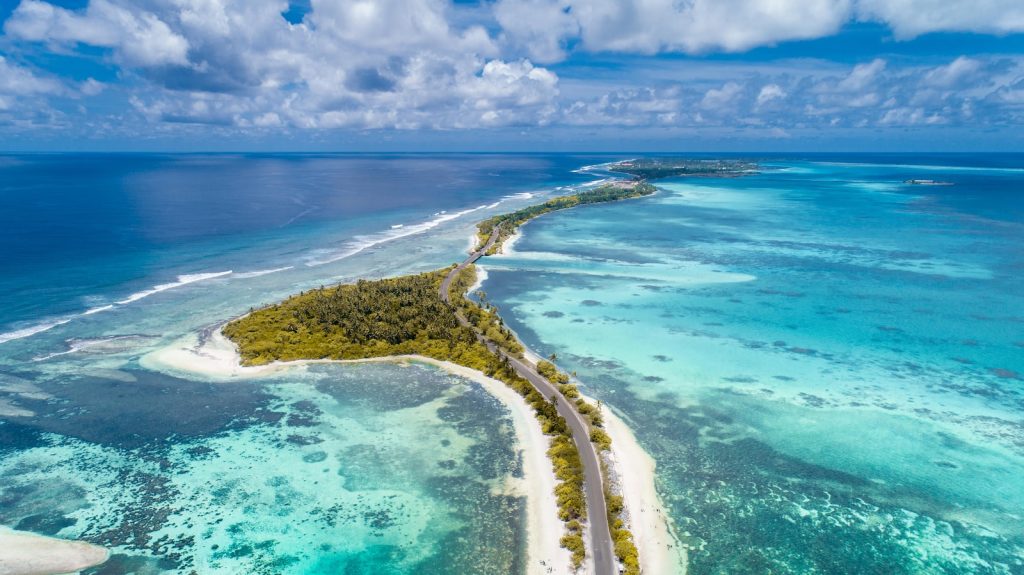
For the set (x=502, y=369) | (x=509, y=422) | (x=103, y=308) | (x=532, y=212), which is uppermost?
(x=532, y=212)

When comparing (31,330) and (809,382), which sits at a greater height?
(31,330)

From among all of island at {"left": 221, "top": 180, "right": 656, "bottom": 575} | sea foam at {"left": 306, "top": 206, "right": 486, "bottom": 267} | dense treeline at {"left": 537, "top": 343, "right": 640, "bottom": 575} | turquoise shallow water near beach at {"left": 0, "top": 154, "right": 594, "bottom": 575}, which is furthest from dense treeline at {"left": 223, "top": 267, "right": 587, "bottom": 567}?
sea foam at {"left": 306, "top": 206, "right": 486, "bottom": 267}

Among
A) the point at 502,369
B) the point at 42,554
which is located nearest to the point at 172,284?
the point at 502,369

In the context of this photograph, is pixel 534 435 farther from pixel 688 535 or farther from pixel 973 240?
pixel 973 240

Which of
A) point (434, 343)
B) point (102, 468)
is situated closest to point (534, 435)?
point (434, 343)

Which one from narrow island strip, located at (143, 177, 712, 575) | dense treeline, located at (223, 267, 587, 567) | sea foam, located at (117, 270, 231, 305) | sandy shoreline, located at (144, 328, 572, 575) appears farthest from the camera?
sea foam, located at (117, 270, 231, 305)

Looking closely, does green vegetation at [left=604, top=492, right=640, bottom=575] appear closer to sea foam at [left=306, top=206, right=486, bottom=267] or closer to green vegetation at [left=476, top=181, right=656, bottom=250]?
green vegetation at [left=476, top=181, right=656, bottom=250]

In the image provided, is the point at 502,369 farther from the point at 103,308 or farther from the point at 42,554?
the point at 103,308
